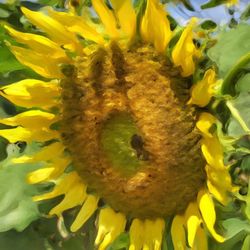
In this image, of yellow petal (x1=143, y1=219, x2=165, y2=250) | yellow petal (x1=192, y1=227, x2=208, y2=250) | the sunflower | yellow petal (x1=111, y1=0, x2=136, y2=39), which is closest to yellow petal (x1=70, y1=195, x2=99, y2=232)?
the sunflower

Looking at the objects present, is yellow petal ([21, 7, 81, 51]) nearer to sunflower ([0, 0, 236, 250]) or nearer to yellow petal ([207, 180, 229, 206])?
sunflower ([0, 0, 236, 250])

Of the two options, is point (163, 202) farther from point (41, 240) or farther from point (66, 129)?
point (41, 240)

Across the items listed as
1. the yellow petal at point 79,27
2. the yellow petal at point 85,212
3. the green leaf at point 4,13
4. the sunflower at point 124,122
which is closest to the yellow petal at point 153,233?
the sunflower at point 124,122

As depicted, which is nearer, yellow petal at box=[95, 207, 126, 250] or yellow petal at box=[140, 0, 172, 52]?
yellow petal at box=[140, 0, 172, 52]

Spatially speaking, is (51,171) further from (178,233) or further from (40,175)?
(178,233)

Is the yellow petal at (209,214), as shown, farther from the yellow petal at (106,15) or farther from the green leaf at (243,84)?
the yellow petal at (106,15)

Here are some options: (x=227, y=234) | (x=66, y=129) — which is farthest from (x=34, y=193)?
(x=227, y=234)
